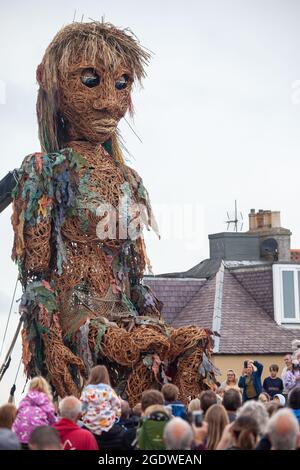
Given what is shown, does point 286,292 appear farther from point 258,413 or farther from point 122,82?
point 258,413

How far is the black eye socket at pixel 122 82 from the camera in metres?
16.1

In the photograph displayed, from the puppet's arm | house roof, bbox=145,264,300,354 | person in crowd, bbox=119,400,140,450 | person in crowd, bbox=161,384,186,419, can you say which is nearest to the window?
house roof, bbox=145,264,300,354

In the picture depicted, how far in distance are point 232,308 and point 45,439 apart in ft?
56.1

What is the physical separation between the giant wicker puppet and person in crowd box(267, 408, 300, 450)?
5.53m

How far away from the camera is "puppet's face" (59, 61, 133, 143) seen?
52.0 ft

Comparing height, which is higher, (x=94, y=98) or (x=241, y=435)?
(x=94, y=98)

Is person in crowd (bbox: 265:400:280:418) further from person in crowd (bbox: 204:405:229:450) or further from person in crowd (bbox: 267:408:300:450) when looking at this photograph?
person in crowd (bbox: 267:408:300:450)

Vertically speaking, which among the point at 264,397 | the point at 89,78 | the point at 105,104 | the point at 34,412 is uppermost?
the point at 89,78

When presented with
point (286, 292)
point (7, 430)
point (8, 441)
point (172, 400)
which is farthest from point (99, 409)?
point (286, 292)

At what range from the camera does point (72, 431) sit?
1102 cm
